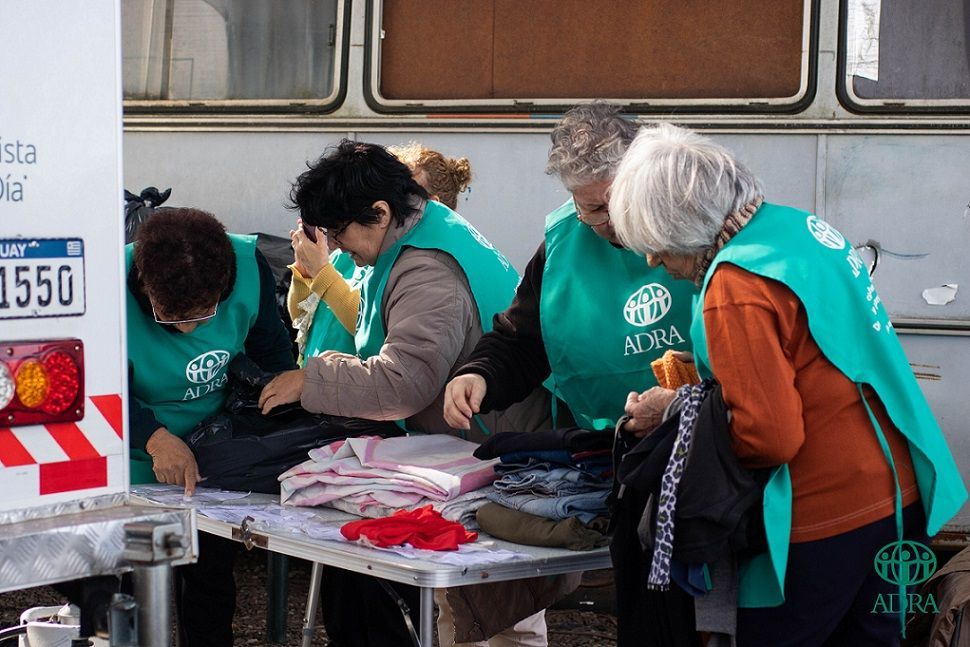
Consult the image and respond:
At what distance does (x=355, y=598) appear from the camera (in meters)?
3.79

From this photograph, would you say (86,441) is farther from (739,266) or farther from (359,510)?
(739,266)

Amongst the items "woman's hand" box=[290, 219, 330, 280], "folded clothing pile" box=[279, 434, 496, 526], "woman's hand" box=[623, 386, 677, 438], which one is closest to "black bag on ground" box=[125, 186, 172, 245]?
"woman's hand" box=[290, 219, 330, 280]

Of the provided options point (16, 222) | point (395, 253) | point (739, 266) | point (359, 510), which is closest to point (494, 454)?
point (359, 510)

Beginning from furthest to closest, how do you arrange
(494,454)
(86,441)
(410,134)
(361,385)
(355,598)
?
(410,134) → (355,598) → (361,385) → (494,454) → (86,441)

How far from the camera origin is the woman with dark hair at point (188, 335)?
11.2 ft

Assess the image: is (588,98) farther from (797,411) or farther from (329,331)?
(797,411)

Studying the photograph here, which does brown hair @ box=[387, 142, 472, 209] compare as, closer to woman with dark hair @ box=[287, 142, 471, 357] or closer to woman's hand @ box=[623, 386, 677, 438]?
woman with dark hair @ box=[287, 142, 471, 357]

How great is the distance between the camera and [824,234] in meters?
2.56

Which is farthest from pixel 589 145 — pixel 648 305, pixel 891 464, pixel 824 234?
pixel 891 464

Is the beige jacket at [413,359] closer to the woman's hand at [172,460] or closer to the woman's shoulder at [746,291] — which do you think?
the woman's hand at [172,460]

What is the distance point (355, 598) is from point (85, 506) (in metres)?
1.41

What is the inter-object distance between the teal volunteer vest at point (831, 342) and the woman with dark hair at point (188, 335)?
1.50 m

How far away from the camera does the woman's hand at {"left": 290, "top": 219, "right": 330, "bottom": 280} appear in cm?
396

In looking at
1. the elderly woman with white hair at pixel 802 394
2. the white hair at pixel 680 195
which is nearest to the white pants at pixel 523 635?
the elderly woman with white hair at pixel 802 394
